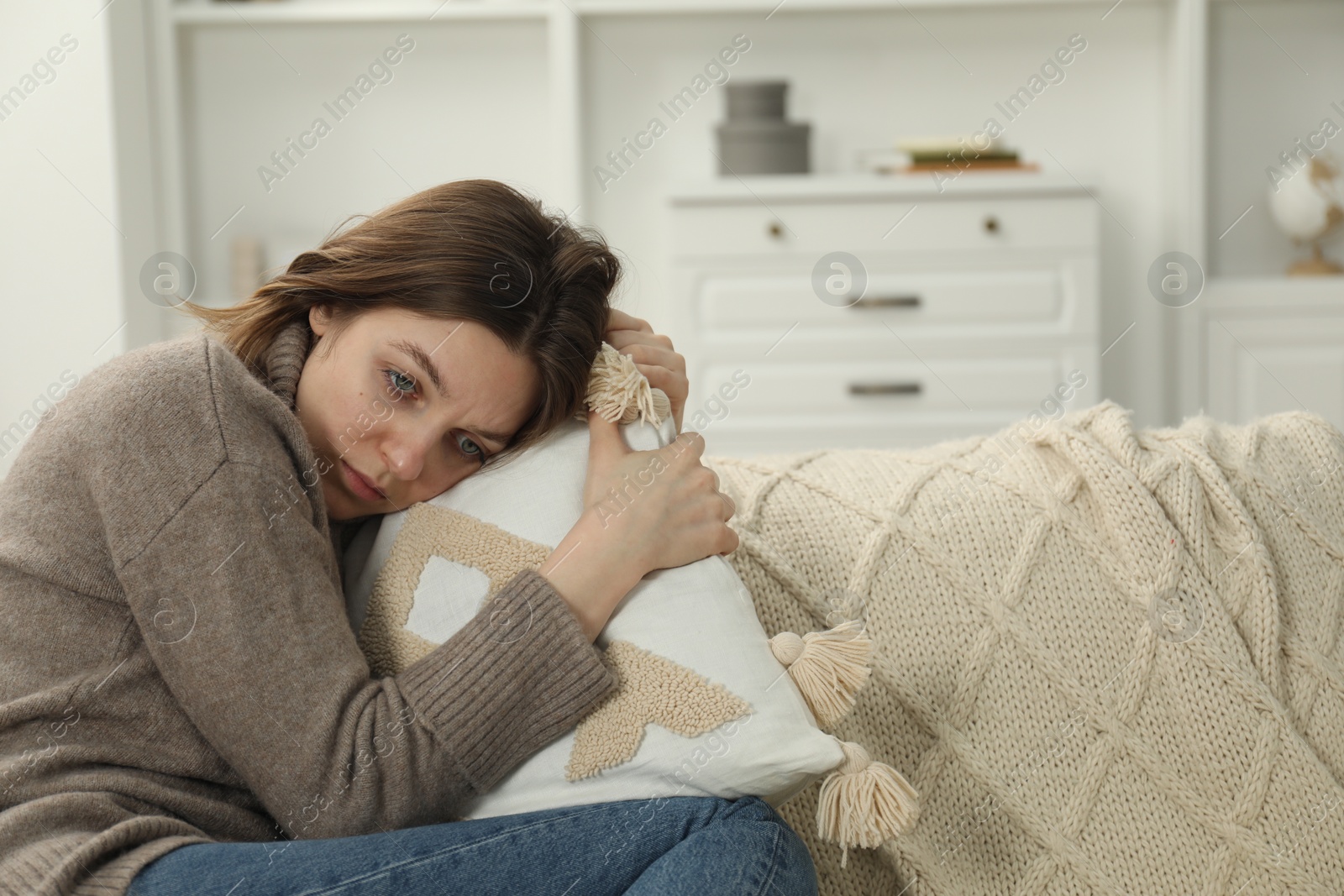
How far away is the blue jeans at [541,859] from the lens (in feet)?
2.45

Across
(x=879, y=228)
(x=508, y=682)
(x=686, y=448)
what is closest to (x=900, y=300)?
(x=879, y=228)

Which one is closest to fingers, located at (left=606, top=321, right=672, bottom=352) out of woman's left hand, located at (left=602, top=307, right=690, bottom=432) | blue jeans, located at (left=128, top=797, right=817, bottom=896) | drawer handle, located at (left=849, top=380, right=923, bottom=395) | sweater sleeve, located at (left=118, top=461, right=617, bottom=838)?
woman's left hand, located at (left=602, top=307, right=690, bottom=432)

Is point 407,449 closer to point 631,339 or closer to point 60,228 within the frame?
point 631,339

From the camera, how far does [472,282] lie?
941 millimetres

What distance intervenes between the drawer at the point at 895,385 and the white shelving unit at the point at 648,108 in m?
0.42

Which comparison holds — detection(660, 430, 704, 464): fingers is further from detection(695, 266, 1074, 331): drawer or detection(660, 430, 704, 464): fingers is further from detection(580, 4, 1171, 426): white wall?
detection(580, 4, 1171, 426): white wall

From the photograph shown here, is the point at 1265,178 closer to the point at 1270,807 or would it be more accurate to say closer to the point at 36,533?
the point at 1270,807

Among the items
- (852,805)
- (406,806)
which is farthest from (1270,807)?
(406,806)

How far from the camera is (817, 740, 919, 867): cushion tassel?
31.9 inches

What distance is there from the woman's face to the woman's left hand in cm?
12

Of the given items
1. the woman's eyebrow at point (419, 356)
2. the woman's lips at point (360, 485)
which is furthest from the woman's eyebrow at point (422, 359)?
the woman's lips at point (360, 485)

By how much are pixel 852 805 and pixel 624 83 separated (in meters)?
2.61

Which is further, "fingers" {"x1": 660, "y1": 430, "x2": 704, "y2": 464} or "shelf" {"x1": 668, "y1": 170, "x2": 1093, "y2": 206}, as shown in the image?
"shelf" {"x1": 668, "y1": 170, "x2": 1093, "y2": 206}

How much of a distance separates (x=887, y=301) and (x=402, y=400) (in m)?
1.95
